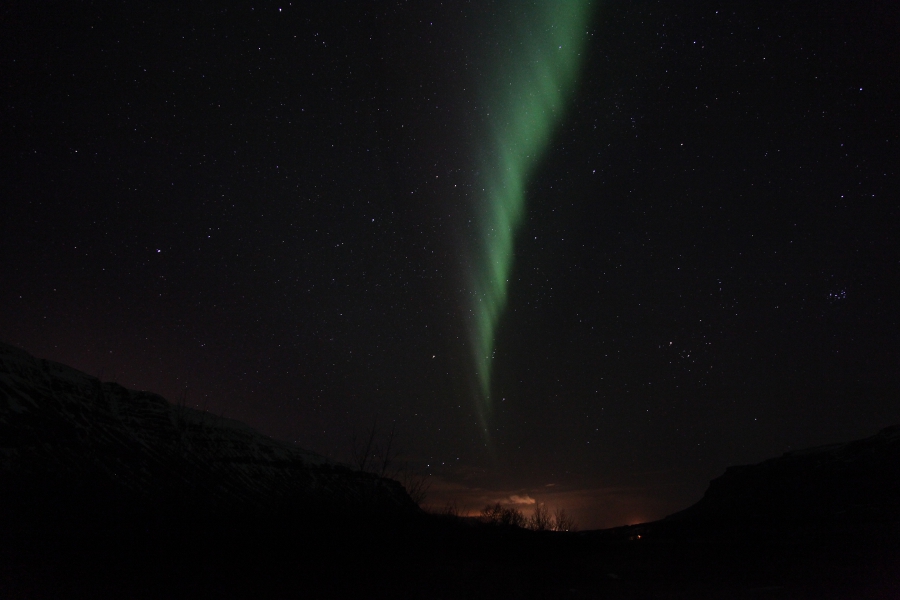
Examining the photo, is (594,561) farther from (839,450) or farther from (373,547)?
(839,450)

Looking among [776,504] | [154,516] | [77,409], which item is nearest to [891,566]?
[154,516]

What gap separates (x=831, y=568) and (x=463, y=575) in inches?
302

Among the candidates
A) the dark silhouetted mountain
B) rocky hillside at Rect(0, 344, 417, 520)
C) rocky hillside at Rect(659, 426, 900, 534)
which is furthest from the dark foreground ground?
rocky hillside at Rect(659, 426, 900, 534)

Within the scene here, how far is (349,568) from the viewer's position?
8.35 meters

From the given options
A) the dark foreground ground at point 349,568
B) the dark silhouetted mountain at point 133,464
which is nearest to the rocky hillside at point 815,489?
the dark foreground ground at point 349,568

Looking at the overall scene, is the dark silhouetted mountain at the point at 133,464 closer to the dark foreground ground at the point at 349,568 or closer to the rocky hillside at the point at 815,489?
the dark foreground ground at the point at 349,568

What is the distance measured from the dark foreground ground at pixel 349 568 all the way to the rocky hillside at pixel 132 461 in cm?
115

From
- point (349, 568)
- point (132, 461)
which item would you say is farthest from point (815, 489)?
point (132, 461)

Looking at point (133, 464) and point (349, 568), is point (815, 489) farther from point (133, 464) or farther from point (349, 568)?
point (133, 464)

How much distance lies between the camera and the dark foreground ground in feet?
22.2

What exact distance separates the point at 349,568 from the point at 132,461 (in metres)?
57.8

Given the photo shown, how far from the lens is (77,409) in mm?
57281

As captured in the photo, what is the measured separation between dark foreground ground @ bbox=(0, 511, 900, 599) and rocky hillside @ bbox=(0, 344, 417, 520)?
1.15 metres

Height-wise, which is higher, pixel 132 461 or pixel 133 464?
pixel 132 461
